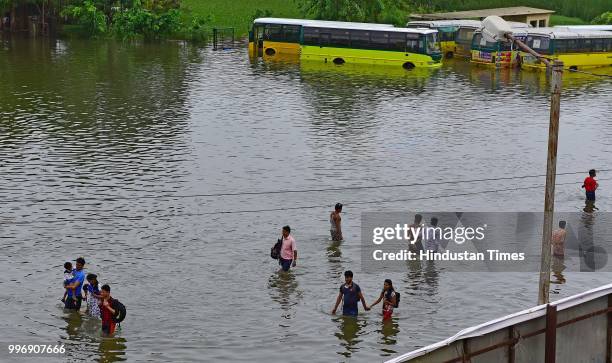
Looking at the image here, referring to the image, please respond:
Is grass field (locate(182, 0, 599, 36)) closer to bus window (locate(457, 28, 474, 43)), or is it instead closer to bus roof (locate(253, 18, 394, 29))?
bus roof (locate(253, 18, 394, 29))

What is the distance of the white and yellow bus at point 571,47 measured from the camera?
6041 cm

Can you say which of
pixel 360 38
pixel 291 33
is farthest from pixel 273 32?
pixel 360 38

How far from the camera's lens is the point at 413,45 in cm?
6003

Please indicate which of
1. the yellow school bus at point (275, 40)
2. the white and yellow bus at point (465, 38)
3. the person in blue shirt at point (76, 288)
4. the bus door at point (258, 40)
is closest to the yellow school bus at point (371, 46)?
the yellow school bus at point (275, 40)

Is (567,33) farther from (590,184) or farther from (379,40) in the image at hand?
(590,184)

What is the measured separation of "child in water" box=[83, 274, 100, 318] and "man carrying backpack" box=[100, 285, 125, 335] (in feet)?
1.56

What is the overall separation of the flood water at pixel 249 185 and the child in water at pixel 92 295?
0.35 metres

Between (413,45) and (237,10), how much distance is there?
25479mm

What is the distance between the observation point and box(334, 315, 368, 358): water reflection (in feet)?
68.7

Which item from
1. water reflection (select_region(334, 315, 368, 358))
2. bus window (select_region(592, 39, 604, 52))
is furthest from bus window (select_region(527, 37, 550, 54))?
water reflection (select_region(334, 315, 368, 358))

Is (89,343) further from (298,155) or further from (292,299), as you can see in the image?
(298,155)

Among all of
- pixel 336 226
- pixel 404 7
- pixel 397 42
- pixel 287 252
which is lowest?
pixel 287 252

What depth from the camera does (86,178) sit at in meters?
33.9

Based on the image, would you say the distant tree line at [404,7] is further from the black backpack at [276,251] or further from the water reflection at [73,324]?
the water reflection at [73,324]
